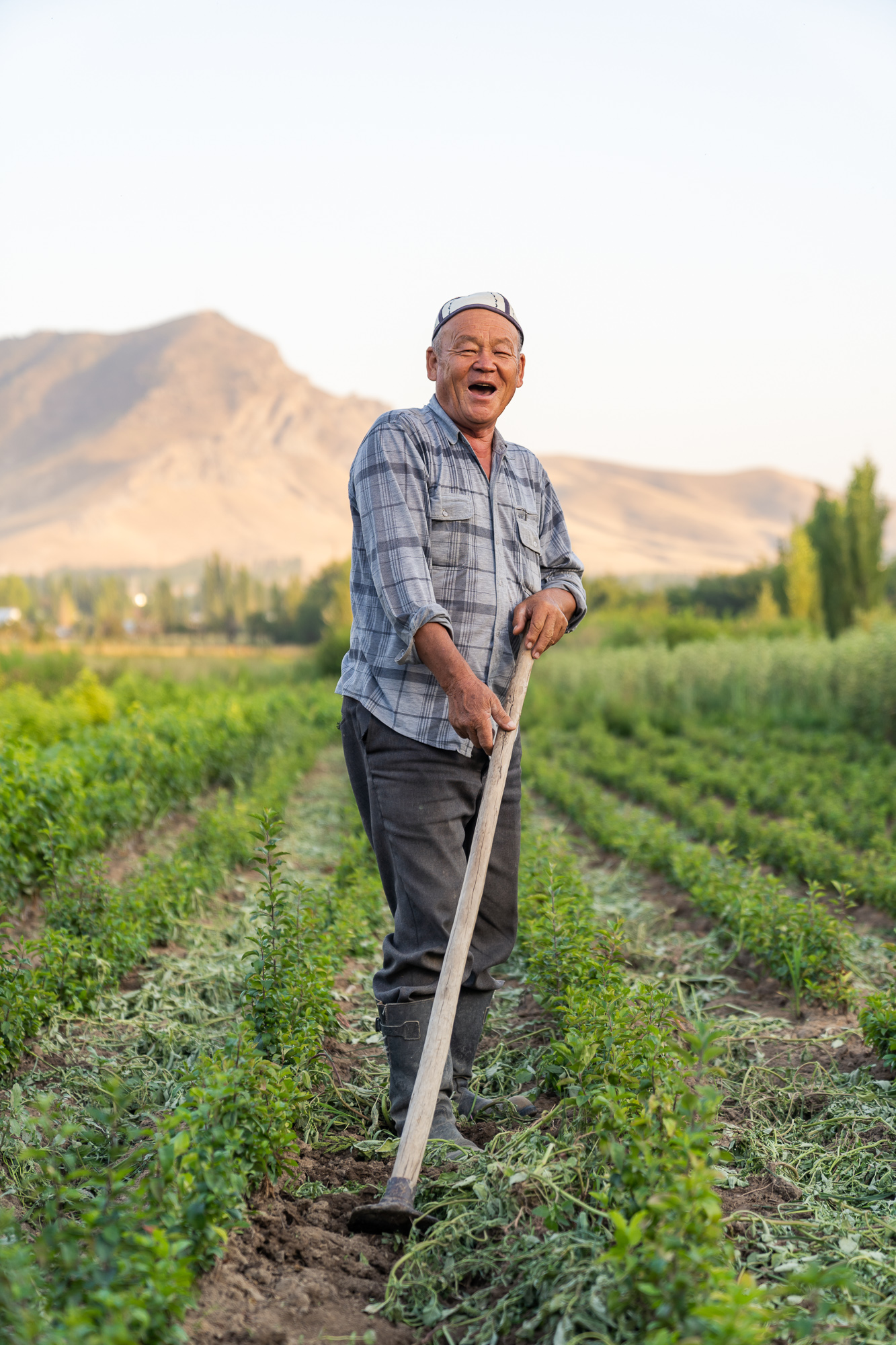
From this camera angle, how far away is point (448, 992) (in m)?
2.41

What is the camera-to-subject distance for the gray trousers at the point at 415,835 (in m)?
2.62

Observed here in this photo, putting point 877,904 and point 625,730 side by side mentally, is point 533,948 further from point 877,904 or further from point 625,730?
point 625,730

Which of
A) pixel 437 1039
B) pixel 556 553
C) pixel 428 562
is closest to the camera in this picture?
pixel 437 1039

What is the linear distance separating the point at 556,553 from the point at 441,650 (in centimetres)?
78

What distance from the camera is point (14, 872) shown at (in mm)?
4738

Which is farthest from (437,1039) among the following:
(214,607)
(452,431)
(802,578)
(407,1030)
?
(214,607)

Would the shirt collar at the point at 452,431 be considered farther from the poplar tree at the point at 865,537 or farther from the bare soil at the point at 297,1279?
the poplar tree at the point at 865,537

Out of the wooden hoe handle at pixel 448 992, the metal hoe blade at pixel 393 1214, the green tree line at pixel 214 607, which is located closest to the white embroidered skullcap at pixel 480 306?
the wooden hoe handle at pixel 448 992

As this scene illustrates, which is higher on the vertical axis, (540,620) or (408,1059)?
(540,620)

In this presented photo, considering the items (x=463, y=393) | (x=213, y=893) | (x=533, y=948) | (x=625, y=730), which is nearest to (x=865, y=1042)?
(x=533, y=948)

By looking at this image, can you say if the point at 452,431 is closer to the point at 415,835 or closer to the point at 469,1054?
the point at 415,835

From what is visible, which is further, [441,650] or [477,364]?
[477,364]

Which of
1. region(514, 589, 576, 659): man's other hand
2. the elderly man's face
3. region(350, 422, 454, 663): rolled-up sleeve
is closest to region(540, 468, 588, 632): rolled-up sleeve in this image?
region(514, 589, 576, 659): man's other hand

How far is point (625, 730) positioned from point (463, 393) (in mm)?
13125
